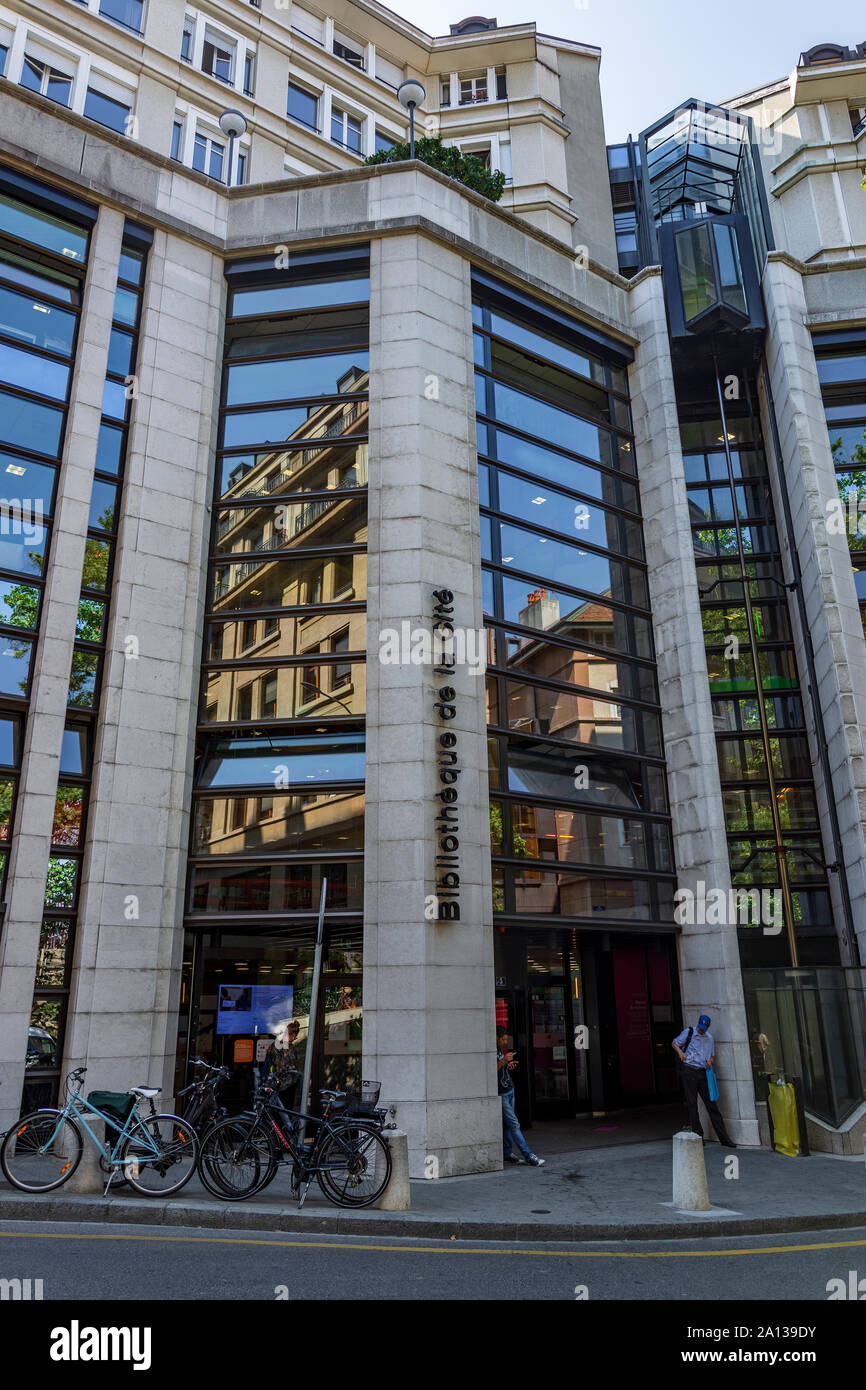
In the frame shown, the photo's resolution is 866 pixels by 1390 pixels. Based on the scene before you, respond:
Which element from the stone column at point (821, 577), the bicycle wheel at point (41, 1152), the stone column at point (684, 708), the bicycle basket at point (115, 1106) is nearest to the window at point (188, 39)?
the stone column at point (684, 708)

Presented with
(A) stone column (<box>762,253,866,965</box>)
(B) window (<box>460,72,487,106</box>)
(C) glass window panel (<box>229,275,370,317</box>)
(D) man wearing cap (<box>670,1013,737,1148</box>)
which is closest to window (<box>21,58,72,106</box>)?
(C) glass window panel (<box>229,275,370,317</box>)

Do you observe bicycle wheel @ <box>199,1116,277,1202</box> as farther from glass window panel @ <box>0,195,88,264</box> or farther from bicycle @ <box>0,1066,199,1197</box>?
glass window panel @ <box>0,195,88,264</box>

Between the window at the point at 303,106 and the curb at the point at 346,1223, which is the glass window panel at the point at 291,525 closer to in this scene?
the curb at the point at 346,1223

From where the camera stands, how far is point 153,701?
51.8 feet

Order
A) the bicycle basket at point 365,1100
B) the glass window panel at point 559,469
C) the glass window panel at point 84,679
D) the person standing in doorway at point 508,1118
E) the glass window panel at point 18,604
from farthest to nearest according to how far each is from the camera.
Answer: the glass window panel at point 559,469 → the glass window panel at point 84,679 → the glass window panel at point 18,604 → the person standing in doorway at point 508,1118 → the bicycle basket at point 365,1100

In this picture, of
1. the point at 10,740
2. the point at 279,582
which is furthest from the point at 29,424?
the point at 10,740

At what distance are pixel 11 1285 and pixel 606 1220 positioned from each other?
570 centimetres

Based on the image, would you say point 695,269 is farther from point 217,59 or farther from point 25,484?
point 25,484

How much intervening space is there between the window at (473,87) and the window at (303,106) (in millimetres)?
5828

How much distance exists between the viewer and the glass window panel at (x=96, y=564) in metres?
16.1
